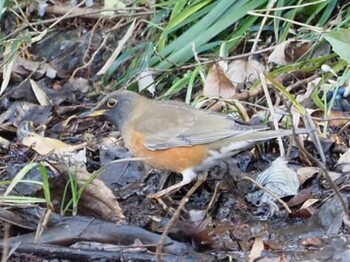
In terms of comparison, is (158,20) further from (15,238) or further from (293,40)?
(15,238)

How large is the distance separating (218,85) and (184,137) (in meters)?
0.75

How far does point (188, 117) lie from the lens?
5.21 metres

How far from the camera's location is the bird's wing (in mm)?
5020

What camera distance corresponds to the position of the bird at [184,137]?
4.96m

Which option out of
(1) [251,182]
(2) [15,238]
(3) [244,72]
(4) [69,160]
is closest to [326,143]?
(1) [251,182]

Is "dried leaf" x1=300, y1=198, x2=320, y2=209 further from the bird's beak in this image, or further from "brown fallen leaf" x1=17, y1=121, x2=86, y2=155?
"brown fallen leaf" x1=17, y1=121, x2=86, y2=155

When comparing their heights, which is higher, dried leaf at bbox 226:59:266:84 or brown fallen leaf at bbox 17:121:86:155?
dried leaf at bbox 226:59:266:84

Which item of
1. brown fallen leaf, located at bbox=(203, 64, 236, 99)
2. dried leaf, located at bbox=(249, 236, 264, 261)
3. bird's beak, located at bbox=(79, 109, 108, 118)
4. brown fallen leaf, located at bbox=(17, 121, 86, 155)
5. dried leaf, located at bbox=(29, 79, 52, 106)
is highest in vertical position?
brown fallen leaf, located at bbox=(203, 64, 236, 99)

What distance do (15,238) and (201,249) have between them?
84cm

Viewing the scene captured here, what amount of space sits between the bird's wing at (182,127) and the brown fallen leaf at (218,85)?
1.63 ft

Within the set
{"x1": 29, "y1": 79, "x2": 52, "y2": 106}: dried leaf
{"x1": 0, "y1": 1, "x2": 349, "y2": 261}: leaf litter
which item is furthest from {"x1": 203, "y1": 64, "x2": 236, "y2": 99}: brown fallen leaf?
{"x1": 29, "y1": 79, "x2": 52, "y2": 106}: dried leaf

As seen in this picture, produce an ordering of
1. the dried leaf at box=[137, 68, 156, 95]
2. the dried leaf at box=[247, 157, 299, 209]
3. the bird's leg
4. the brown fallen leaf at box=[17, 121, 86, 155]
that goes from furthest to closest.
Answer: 1. the dried leaf at box=[137, 68, 156, 95]
2. the brown fallen leaf at box=[17, 121, 86, 155]
3. the bird's leg
4. the dried leaf at box=[247, 157, 299, 209]

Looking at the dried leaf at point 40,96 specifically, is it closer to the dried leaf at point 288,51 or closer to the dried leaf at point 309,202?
the dried leaf at point 288,51

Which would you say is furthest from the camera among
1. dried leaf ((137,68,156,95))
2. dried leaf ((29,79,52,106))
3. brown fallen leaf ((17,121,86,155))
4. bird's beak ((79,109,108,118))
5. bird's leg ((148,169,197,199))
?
dried leaf ((29,79,52,106))
